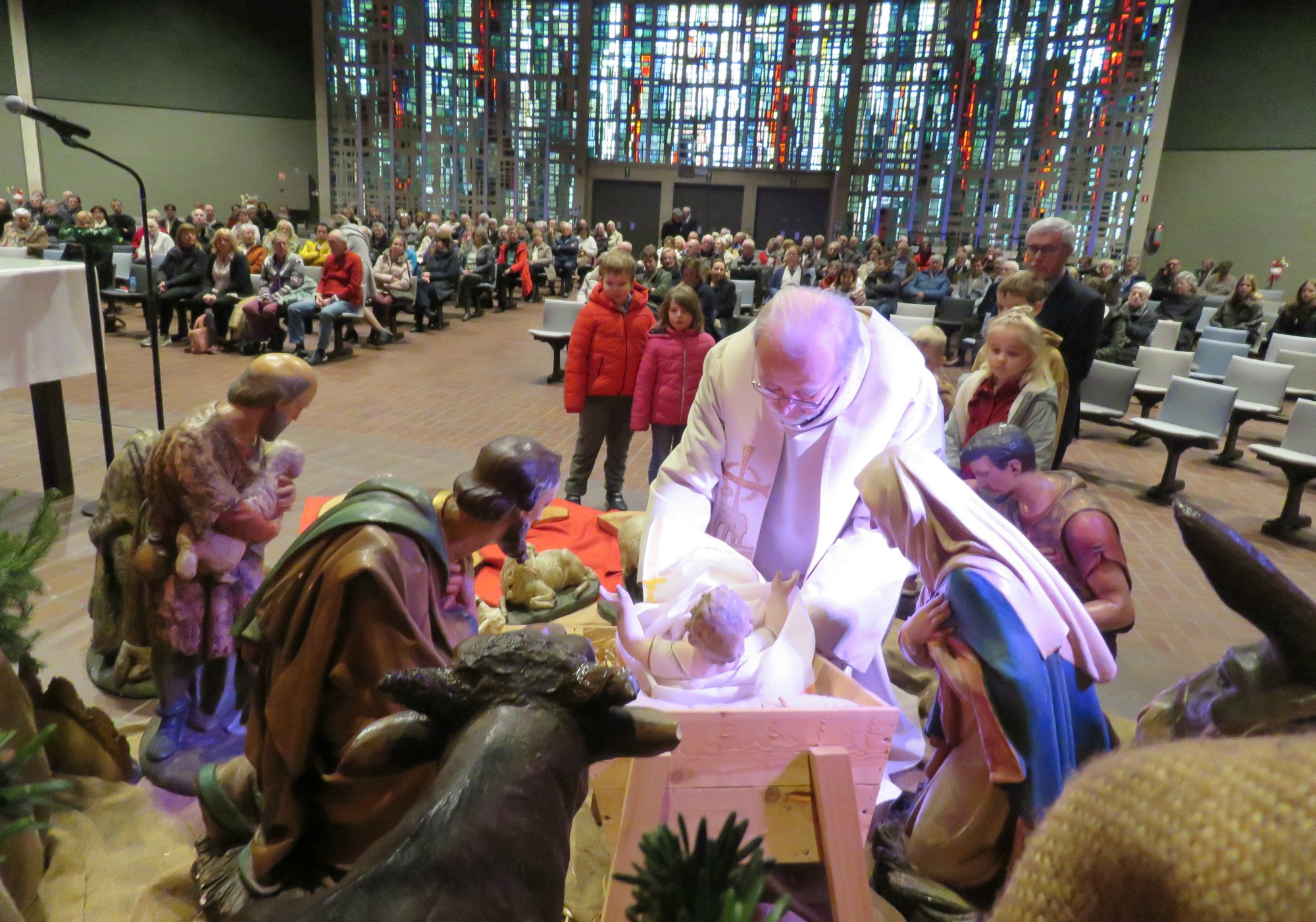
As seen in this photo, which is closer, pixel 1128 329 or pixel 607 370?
pixel 607 370

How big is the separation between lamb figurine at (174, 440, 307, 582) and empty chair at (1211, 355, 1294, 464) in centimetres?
905

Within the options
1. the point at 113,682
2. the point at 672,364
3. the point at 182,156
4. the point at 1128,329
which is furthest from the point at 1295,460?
the point at 182,156

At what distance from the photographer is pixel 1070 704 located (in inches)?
86.6

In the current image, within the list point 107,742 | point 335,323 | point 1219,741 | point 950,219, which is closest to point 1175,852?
point 1219,741

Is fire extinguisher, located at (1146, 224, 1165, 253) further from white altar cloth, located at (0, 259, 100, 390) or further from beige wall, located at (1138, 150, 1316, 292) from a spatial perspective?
white altar cloth, located at (0, 259, 100, 390)

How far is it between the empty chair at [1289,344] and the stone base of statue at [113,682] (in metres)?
12.2

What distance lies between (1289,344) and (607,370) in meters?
9.62

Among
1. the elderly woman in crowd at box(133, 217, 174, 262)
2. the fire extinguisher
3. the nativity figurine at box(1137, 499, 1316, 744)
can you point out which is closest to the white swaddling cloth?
the nativity figurine at box(1137, 499, 1316, 744)

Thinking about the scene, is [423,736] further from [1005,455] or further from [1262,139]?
[1262,139]

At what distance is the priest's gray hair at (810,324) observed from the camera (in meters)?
2.72

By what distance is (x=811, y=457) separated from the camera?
3146 mm

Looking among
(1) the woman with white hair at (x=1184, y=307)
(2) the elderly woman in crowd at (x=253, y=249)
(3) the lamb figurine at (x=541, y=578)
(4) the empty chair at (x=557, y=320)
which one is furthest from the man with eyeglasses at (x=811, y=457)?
(1) the woman with white hair at (x=1184, y=307)

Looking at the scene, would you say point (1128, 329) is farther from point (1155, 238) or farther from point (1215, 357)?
point (1155, 238)

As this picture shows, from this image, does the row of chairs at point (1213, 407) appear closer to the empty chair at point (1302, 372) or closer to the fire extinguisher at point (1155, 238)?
the empty chair at point (1302, 372)
